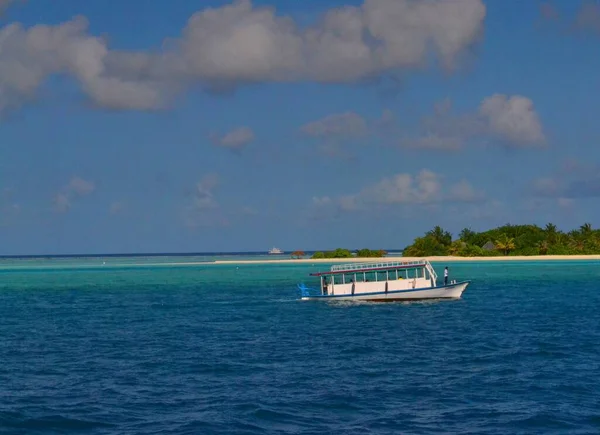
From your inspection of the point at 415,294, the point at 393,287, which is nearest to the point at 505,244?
the point at 415,294

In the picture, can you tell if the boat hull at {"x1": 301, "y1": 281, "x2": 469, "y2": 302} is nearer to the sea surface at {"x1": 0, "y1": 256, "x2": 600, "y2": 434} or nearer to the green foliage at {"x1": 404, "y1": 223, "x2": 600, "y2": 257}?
the sea surface at {"x1": 0, "y1": 256, "x2": 600, "y2": 434}

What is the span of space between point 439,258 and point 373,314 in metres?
119

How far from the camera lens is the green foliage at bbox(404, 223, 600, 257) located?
564 ft

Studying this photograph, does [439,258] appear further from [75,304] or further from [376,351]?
[376,351]

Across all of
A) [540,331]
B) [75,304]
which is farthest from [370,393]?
[75,304]

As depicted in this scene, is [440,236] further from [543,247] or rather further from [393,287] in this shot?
[393,287]

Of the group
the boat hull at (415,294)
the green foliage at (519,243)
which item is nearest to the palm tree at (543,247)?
the green foliage at (519,243)

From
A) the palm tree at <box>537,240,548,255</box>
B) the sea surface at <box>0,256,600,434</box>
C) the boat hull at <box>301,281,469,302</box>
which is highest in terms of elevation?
the palm tree at <box>537,240,548,255</box>

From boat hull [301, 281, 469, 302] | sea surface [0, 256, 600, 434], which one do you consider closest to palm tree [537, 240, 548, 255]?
boat hull [301, 281, 469, 302]

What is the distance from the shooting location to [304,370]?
30.2 metres

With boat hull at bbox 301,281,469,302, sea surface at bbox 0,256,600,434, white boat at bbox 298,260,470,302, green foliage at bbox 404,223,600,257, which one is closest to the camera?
sea surface at bbox 0,256,600,434

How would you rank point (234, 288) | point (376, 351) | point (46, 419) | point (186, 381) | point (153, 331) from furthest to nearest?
1. point (234, 288)
2. point (153, 331)
3. point (376, 351)
4. point (186, 381)
5. point (46, 419)

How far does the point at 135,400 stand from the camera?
81.2ft

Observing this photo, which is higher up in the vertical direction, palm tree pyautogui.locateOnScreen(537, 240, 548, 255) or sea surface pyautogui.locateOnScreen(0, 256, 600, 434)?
palm tree pyautogui.locateOnScreen(537, 240, 548, 255)
